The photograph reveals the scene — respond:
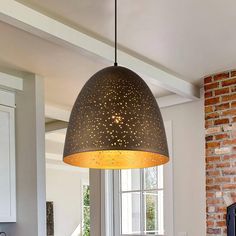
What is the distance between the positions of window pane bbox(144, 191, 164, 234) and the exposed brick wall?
83 cm

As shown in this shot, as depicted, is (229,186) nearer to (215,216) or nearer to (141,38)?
(215,216)

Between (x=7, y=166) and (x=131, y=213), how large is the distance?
189cm

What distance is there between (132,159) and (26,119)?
1.91m

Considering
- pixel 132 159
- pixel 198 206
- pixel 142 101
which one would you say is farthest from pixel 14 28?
pixel 198 206

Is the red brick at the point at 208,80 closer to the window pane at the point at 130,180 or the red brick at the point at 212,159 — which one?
the red brick at the point at 212,159

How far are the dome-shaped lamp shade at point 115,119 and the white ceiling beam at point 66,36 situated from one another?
3.64ft

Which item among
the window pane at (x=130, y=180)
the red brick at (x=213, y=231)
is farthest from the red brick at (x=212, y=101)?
the window pane at (x=130, y=180)

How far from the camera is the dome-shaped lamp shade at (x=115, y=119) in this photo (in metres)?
1.81

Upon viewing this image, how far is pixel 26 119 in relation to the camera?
4.04 metres

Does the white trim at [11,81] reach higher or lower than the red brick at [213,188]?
higher

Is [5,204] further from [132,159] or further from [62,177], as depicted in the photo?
[62,177]

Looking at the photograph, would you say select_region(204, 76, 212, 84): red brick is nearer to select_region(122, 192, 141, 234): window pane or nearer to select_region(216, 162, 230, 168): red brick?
select_region(216, 162, 230, 168): red brick

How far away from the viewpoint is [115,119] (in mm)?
1820

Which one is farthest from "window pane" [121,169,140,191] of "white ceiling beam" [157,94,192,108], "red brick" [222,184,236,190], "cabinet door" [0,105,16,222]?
"cabinet door" [0,105,16,222]
